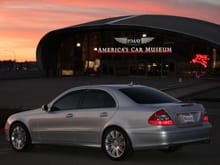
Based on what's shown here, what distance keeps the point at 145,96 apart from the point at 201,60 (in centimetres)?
5682

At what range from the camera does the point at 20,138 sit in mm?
11805

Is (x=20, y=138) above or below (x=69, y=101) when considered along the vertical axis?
below

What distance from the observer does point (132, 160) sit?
33.7 ft

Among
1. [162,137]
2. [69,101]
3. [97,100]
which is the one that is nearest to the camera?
→ [162,137]

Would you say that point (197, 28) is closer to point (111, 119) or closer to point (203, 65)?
→ point (203, 65)

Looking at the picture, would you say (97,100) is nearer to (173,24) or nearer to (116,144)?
(116,144)

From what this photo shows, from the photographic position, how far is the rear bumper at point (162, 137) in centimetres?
978

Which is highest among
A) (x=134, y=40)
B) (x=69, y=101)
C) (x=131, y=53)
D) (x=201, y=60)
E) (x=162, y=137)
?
(x=134, y=40)

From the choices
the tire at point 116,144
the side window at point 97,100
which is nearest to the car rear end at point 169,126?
the tire at point 116,144

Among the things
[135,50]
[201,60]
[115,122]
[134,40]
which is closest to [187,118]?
[115,122]

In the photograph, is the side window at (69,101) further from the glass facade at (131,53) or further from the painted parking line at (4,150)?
the glass facade at (131,53)

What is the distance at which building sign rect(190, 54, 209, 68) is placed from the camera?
217ft

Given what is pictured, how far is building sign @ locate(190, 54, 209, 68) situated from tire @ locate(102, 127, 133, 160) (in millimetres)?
56738

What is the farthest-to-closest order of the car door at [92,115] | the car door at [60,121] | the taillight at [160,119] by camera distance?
the car door at [60,121]
the car door at [92,115]
the taillight at [160,119]
